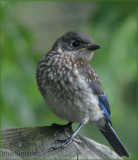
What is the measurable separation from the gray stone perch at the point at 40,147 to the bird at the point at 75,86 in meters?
0.96

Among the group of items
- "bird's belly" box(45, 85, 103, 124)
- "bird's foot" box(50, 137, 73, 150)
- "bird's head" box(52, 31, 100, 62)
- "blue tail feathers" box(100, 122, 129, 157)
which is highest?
"bird's head" box(52, 31, 100, 62)

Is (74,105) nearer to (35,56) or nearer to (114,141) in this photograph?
(114,141)

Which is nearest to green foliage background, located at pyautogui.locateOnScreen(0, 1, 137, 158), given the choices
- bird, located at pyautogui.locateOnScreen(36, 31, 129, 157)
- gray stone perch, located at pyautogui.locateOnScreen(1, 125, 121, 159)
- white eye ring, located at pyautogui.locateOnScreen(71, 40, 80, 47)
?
bird, located at pyautogui.locateOnScreen(36, 31, 129, 157)

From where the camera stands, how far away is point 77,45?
181 inches

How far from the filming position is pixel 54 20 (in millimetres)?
10141

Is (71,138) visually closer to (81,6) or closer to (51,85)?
(51,85)

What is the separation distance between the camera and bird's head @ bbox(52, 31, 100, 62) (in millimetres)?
4523

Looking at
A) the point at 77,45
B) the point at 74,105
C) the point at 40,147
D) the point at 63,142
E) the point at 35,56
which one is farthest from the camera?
the point at 35,56

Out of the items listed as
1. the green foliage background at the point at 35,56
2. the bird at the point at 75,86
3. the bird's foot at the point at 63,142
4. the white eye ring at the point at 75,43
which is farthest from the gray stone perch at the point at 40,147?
the white eye ring at the point at 75,43

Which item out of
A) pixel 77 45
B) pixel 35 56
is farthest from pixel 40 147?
pixel 35 56

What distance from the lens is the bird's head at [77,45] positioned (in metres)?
4.52

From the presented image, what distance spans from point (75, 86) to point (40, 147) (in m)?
1.49

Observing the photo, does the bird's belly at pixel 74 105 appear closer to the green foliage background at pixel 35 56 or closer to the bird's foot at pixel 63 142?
the green foliage background at pixel 35 56

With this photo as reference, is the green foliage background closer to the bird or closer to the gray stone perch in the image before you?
the bird
